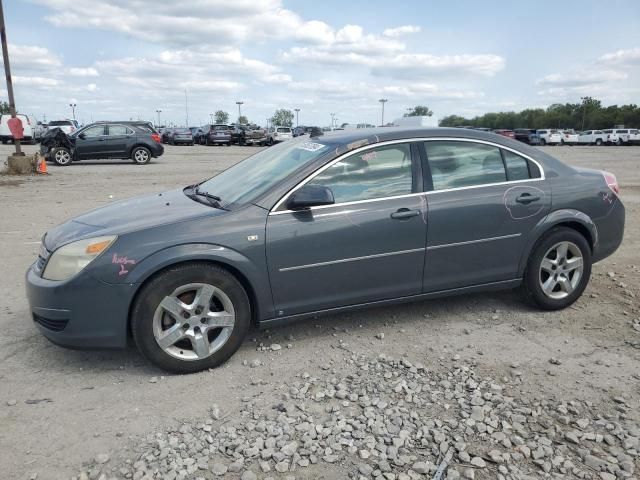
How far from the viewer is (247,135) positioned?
41.2 metres

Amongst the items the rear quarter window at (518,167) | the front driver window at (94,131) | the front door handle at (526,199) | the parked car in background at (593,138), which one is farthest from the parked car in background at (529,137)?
the front door handle at (526,199)

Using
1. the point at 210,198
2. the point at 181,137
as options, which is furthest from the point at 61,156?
the point at 181,137

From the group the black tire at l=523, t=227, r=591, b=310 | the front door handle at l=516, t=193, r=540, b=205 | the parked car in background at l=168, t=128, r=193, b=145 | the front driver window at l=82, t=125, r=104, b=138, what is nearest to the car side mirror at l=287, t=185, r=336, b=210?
the front door handle at l=516, t=193, r=540, b=205

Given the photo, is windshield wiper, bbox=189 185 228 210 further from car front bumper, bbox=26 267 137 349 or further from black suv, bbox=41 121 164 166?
black suv, bbox=41 121 164 166

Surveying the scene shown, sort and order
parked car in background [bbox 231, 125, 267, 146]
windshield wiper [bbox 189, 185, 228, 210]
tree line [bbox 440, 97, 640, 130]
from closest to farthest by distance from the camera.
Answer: windshield wiper [bbox 189, 185, 228, 210] < parked car in background [bbox 231, 125, 267, 146] < tree line [bbox 440, 97, 640, 130]

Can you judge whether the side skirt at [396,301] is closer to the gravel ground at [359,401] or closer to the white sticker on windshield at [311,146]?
the gravel ground at [359,401]

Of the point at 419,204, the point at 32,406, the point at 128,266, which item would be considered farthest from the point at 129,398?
the point at 419,204

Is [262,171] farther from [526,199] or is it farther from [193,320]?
[526,199]

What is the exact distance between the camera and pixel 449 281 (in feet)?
14.0

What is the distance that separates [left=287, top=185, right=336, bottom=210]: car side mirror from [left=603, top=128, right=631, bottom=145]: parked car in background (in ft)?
163

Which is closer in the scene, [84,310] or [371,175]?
[84,310]

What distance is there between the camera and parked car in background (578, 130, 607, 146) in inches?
1880

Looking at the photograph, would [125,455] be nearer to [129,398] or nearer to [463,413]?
[129,398]

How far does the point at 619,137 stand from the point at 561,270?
4845cm
